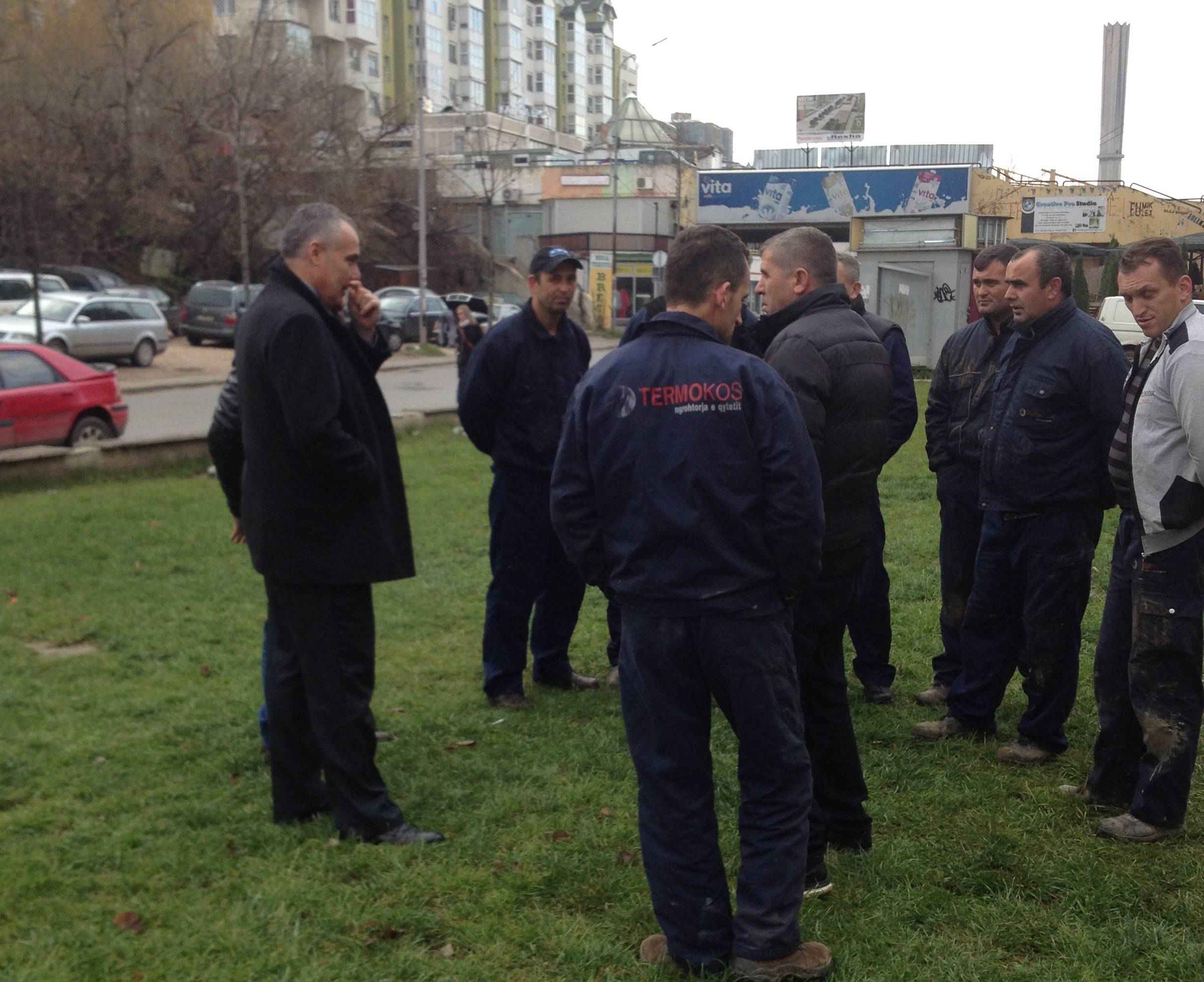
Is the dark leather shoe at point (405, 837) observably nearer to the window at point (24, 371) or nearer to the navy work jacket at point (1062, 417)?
the navy work jacket at point (1062, 417)

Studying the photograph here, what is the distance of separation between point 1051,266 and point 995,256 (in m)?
0.81

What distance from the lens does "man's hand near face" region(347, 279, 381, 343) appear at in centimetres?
447

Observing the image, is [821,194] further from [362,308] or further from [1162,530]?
[362,308]

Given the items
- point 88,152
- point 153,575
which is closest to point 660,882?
point 153,575

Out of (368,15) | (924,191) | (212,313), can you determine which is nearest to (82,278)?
(212,313)

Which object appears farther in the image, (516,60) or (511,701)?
(516,60)

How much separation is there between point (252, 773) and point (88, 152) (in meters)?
44.0

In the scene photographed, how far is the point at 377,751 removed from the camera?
553 centimetres

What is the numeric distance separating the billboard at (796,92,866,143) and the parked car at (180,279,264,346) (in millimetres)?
31463

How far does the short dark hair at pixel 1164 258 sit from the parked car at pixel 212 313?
107ft

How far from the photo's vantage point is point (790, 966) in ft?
11.6

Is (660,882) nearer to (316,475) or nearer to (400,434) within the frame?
(316,475)

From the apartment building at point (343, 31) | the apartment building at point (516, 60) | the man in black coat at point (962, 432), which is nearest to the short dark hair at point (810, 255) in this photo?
the man in black coat at point (962, 432)

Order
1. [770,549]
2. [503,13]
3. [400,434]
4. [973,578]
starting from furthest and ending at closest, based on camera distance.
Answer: [503,13] → [400,434] → [973,578] → [770,549]
